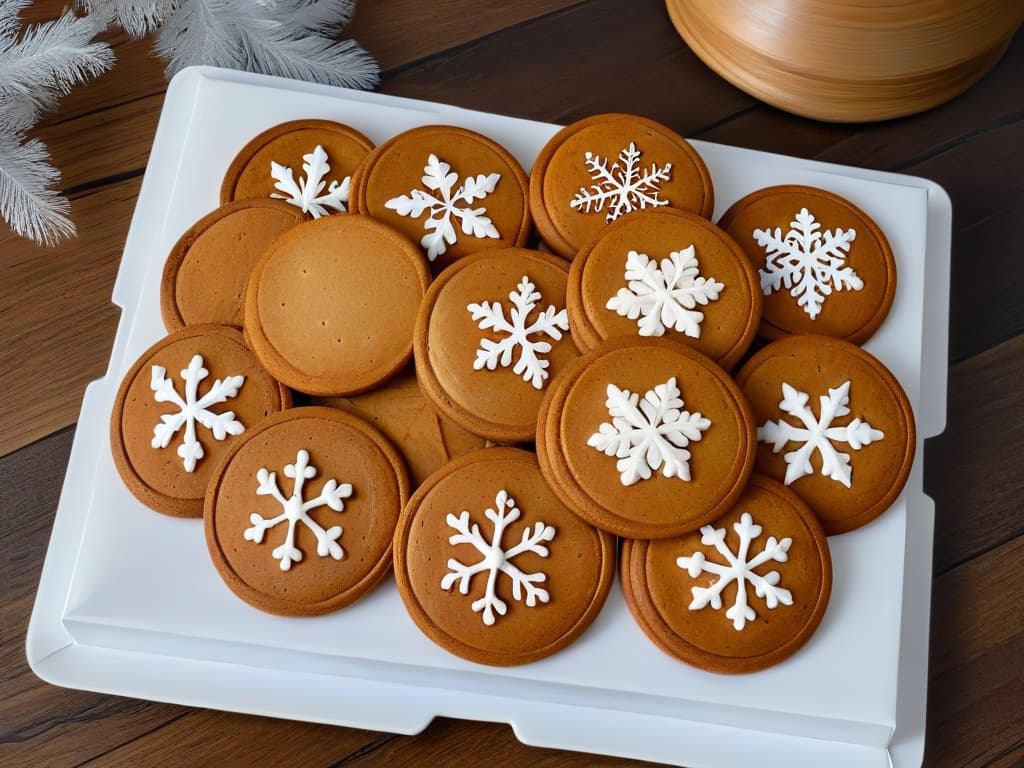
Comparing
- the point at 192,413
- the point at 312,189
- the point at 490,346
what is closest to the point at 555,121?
the point at 312,189

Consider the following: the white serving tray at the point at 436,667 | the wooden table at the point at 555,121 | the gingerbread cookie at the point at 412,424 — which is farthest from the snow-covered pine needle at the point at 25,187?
the gingerbread cookie at the point at 412,424

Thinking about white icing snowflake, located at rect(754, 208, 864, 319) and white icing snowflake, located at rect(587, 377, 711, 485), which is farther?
white icing snowflake, located at rect(754, 208, 864, 319)

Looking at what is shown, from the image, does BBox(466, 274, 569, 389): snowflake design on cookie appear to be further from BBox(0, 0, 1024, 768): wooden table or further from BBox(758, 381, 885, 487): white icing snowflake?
BBox(0, 0, 1024, 768): wooden table

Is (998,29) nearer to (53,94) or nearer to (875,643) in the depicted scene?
(875,643)

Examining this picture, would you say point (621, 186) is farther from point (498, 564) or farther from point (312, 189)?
point (498, 564)

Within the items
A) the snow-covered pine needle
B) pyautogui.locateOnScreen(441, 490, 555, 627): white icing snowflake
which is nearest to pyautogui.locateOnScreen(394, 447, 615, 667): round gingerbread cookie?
pyautogui.locateOnScreen(441, 490, 555, 627): white icing snowflake

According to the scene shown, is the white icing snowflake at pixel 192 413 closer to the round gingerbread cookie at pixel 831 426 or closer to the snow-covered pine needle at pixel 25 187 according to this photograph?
the snow-covered pine needle at pixel 25 187
